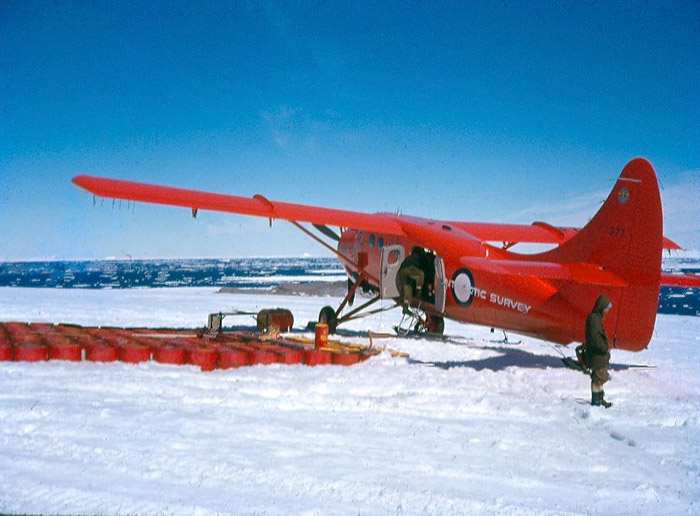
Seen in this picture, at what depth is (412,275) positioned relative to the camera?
12.2m

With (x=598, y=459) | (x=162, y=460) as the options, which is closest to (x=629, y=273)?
(x=598, y=459)

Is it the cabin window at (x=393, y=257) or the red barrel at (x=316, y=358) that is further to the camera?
the cabin window at (x=393, y=257)

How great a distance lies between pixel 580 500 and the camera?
12.2 ft

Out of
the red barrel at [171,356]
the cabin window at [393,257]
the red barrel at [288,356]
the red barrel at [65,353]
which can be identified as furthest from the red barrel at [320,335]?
the red barrel at [65,353]

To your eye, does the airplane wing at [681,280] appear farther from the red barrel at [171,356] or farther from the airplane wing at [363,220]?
the red barrel at [171,356]

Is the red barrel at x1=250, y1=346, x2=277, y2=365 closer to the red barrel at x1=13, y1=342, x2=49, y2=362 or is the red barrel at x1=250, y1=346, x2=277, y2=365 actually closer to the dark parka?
the red barrel at x1=13, y1=342, x2=49, y2=362

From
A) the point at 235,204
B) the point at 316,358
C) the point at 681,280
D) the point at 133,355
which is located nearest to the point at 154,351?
the point at 133,355

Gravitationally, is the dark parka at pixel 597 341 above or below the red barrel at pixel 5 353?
above

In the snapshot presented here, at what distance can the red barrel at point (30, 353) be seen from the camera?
7793 millimetres

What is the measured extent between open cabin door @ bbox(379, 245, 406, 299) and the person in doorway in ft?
0.89

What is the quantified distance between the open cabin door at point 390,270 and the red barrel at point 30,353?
7.09 m

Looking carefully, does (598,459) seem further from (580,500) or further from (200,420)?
(200,420)

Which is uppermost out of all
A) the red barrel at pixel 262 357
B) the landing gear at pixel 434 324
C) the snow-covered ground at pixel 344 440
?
the landing gear at pixel 434 324

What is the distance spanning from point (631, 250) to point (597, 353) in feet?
5.41
